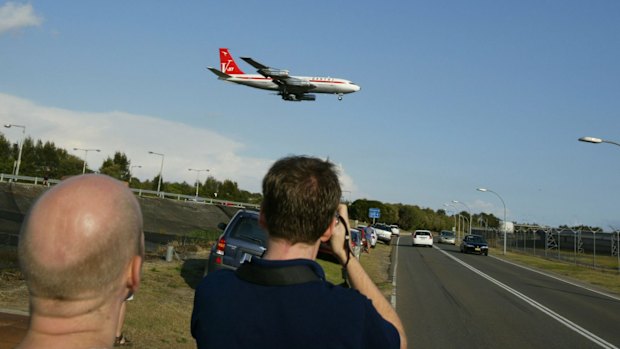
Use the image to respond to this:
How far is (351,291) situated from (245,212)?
10.1 meters

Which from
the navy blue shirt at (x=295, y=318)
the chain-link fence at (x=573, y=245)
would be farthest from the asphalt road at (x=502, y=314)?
the chain-link fence at (x=573, y=245)

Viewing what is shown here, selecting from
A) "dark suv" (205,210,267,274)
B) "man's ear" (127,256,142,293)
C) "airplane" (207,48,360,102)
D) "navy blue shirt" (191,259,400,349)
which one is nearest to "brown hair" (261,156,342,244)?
"navy blue shirt" (191,259,400,349)

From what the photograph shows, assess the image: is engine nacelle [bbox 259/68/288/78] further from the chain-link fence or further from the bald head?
the bald head

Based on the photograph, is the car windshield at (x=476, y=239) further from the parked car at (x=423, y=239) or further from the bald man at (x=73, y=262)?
the bald man at (x=73, y=262)

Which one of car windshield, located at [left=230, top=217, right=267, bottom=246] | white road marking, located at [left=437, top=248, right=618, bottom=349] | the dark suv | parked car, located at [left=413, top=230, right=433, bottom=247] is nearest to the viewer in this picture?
white road marking, located at [left=437, top=248, right=618, bottom=349]

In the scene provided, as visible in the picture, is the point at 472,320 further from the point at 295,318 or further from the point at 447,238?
the point at 447,238

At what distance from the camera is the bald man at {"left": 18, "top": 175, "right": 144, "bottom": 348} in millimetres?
1548

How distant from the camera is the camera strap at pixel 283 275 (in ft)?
7.04

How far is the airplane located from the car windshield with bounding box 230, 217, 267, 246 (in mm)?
25258

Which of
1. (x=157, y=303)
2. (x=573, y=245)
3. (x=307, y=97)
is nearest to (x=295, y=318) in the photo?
(x=157, y=303)

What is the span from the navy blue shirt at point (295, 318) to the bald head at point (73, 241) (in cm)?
64

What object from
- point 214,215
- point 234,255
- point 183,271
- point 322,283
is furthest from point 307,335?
point 214,215

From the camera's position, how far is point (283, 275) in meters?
2.15

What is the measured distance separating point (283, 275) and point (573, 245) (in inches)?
2207
